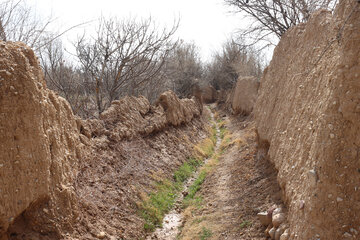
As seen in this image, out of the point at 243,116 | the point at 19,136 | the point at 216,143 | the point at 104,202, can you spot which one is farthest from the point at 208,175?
the point at 243,116

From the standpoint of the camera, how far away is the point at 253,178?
21.8ft

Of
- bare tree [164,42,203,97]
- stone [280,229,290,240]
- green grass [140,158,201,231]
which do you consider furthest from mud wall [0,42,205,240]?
bare tree [164,42,203,97]

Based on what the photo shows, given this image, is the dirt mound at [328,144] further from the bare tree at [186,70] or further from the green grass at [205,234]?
the bare tree at [186,70]

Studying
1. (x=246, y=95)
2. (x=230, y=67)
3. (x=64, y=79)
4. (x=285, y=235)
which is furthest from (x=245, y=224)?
(x=230, y=67)

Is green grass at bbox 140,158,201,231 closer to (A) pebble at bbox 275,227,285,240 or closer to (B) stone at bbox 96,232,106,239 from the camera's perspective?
(B) stone at bbox 96,232,106,239

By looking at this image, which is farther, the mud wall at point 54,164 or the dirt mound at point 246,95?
the dirt mound at point 246,95

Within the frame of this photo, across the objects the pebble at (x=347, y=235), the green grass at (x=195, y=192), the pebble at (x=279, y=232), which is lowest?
the green grass at (x=195, y=192)

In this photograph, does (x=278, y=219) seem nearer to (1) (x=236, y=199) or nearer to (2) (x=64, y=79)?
(1) (x=236, y=199)

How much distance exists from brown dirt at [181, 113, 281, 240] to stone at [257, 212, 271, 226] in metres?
0.09

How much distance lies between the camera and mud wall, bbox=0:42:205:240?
358 cm

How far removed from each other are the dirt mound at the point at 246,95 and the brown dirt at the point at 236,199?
890 centimetres

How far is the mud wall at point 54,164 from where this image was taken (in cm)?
358

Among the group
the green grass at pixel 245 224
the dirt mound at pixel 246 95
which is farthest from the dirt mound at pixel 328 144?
the dirt mound at pixel 246 95

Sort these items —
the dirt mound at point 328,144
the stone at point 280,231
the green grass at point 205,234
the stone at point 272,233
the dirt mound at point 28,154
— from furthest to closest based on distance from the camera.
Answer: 1. the green grass at point 205,234
2. the stone at point 272,233
3. the stone at point 280,231
4. the dirt mound at point 28,154
5. the dirt mound at point 328,144
